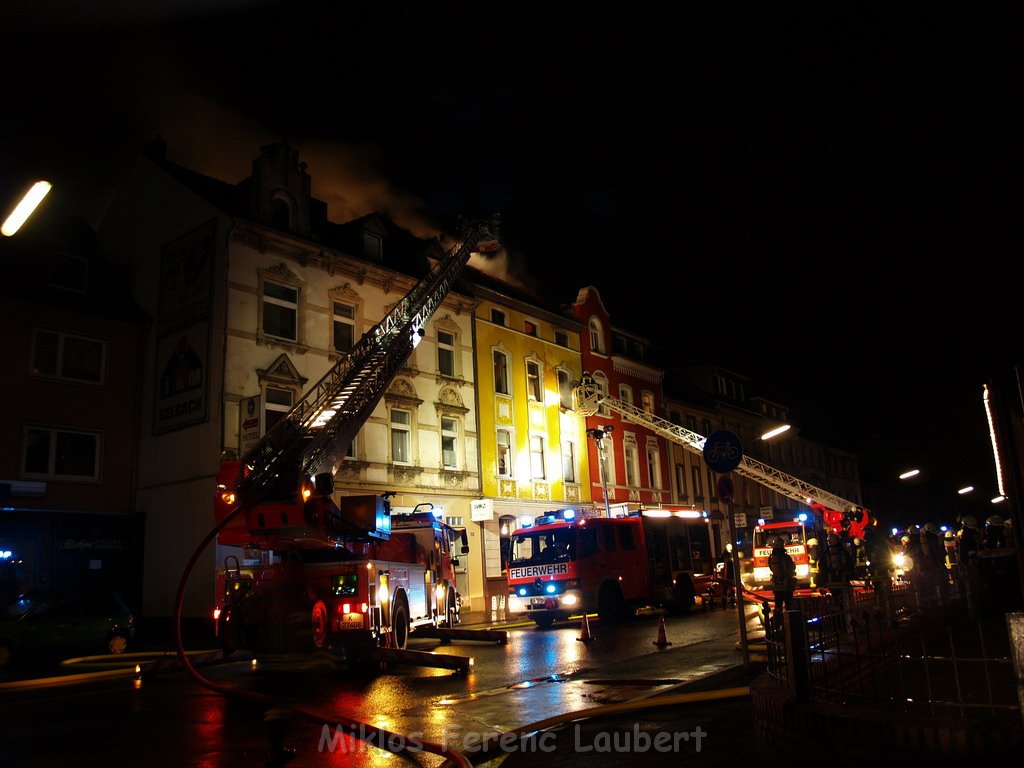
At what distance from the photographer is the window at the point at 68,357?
2212cm

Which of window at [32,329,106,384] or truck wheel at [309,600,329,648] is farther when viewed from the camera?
window at [32,329,106,384]

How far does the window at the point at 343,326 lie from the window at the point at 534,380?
9.37 m

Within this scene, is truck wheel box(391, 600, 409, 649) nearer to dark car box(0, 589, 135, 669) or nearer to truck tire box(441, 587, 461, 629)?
truck tire box(441, 587, 461, 629)

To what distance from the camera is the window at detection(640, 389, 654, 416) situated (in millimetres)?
40969

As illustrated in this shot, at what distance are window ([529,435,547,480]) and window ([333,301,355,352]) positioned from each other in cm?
970

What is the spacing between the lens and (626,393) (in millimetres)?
39906

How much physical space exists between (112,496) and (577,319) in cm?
2089

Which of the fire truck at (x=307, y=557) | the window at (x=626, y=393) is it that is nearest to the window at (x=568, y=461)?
the window at (x=626, y=393)

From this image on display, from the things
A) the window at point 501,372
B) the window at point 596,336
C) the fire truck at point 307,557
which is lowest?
the fire truck at point 307,557

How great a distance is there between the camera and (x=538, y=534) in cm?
2056

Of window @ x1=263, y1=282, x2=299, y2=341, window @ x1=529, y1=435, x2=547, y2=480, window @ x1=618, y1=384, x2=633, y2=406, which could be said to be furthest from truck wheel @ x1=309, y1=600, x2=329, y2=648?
window @ x1=618, y1=384, x2=633, y2=406

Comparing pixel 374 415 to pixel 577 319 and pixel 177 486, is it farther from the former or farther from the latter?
pixel 577 319

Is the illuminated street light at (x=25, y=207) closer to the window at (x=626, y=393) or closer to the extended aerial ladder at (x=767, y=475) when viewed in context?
the extended aerial ladder at (x=767, y=475)

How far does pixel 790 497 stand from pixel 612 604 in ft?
48.7
